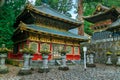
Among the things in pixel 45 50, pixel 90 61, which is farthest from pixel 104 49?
pixel 45 50

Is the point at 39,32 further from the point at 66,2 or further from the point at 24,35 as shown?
the point at 66,2

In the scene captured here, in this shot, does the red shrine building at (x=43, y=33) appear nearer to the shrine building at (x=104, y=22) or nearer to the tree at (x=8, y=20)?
the tree at (x=8, y=20)

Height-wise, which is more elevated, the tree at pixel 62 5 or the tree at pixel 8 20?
the tree at pixel 62 5

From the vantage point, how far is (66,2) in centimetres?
4672

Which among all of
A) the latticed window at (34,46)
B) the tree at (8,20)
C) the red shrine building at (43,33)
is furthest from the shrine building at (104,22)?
the tree at (8,20)

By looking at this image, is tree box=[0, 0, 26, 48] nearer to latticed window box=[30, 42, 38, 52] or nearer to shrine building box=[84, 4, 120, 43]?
latticed window box=[30, 42, 38, 52]

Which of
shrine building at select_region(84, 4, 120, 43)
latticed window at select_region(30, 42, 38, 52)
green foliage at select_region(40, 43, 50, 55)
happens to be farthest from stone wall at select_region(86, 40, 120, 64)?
latticed window at select_region(30, 42, 38, 52)

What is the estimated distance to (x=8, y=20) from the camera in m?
20.8

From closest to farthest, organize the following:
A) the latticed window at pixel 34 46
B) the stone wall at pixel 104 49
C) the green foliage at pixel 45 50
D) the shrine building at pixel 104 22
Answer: the green foliage at pixel 45 50, the latticed window at pixel 34 46, the stone wall at pixel 104 49, the shrine building at pixel 104 22

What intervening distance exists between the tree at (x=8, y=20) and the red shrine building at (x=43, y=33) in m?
0.99

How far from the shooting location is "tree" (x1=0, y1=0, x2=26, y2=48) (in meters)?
19.3

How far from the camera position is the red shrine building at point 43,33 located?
1702 cm

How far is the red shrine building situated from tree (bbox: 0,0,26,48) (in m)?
0.99

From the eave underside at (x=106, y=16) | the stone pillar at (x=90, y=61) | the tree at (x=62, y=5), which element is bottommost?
the stone pillar at (x=90, y=61)
